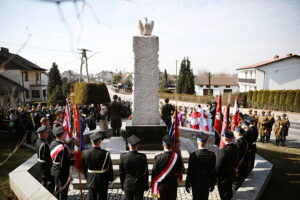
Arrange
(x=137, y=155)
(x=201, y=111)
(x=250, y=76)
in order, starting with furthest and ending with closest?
(x=250, y=76)
(x=201, y=111)
(x=137, y=155)

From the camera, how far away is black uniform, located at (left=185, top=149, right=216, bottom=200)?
423cm

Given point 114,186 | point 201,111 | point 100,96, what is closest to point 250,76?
point 100,96

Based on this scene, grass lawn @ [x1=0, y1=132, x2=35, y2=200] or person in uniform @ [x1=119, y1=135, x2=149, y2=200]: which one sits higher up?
person in uniform @ [x1=119, y1=135, x2=149, y2=200]

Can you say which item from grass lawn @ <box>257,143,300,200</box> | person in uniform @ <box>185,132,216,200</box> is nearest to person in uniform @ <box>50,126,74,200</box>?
person in uniform @ <box>185,132,216,200</box>

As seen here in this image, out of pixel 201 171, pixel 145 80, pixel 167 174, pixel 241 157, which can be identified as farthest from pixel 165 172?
pixel 145 80

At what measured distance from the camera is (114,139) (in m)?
8.73

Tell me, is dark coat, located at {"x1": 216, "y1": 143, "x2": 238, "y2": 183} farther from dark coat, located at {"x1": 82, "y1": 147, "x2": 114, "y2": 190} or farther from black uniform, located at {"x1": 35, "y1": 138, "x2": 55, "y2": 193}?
black uniform, located at {"x1": 35, "y1": 138, "x2": 55, "y2": 193}

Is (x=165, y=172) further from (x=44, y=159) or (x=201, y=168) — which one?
(x=44, y=159)

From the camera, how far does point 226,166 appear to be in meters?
4.65

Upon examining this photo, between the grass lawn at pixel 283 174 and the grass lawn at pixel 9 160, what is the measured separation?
6.33 m

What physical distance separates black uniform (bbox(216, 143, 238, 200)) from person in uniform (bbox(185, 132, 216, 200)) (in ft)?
1.19

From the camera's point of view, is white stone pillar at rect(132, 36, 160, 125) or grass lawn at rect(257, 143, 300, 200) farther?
white stone pillar at rect(132, 36, 160, 125)

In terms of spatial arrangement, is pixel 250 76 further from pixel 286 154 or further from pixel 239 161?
pixel 239 161

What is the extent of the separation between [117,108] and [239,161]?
18.2 ft
